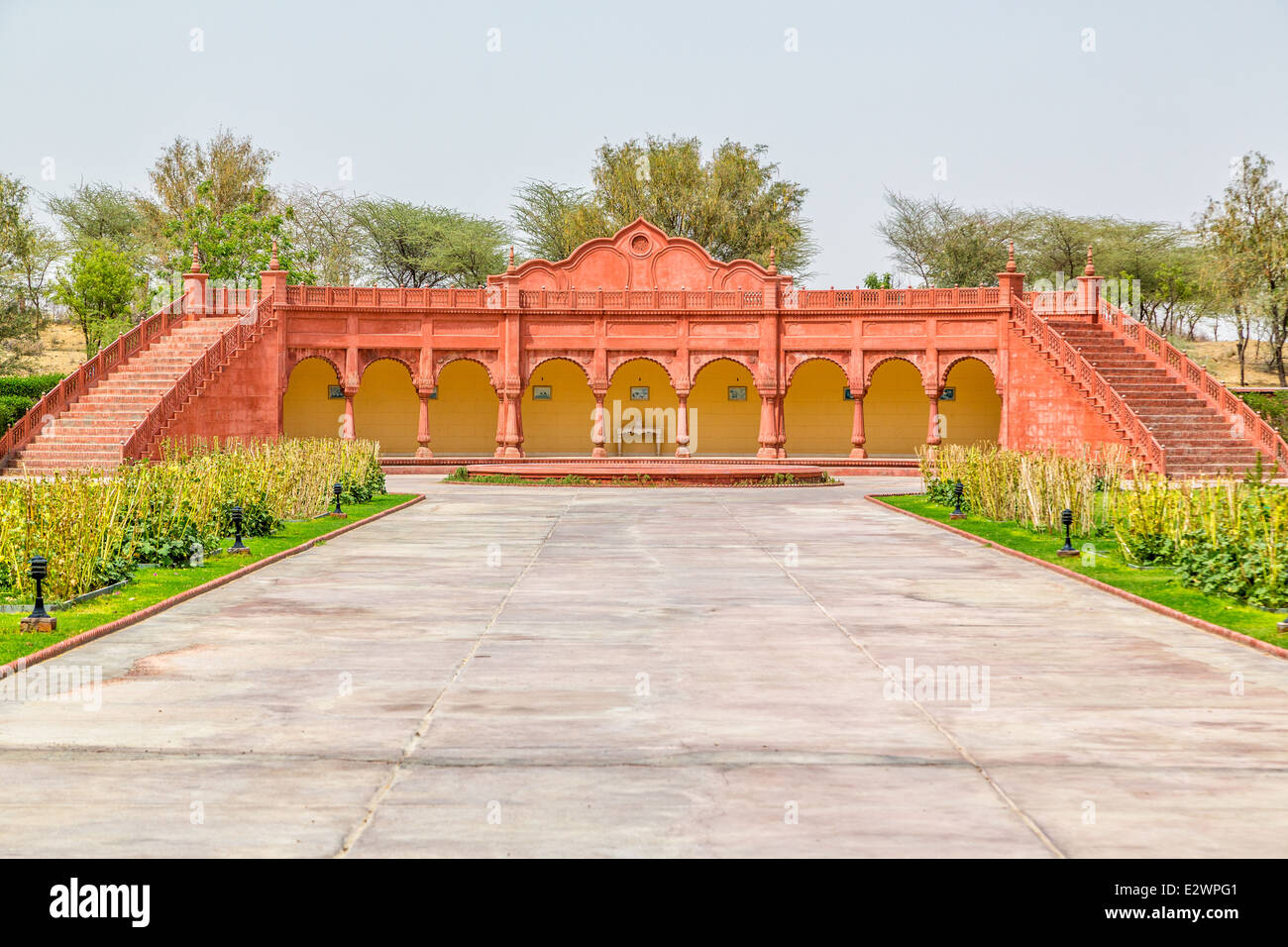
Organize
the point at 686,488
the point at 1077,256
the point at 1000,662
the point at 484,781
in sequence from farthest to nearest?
1. the point at 1077,256
2. the point at 686,488
3. the point at 1000,662
4. the point at 484,781

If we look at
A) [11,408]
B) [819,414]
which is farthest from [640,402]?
[11,408]

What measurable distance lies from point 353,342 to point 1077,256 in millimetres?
43837

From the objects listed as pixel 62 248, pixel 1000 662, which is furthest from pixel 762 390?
pixel 62 248

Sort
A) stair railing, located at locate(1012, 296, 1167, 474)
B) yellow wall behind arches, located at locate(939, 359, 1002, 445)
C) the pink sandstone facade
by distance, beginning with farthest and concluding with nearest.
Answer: yellow wall behind arches, located at locate(939, 359, 1002, 445), the pink sandstone facade, stair railing, located at locate(1012, 296, 1167, 474)

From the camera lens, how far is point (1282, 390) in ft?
169

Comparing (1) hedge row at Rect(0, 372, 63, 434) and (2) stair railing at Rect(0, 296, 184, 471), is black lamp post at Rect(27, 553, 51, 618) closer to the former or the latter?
(2) stair railing at Rect(0, 296, 184, 471)

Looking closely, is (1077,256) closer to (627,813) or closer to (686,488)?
(686,488)

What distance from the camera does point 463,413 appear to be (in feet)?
159

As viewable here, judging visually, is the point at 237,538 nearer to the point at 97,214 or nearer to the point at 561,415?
the point at 561,415

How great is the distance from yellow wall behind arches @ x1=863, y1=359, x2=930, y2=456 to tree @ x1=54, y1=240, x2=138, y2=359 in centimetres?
3347

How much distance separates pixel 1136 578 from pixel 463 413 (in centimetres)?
3532

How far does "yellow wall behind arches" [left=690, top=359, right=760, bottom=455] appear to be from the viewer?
48656 mm

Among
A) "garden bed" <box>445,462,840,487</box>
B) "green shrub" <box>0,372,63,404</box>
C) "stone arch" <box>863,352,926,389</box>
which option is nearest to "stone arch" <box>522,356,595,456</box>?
"stone arch" <box>863,352,926,389</box>

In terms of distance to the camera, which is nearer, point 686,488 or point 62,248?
point 686,488
